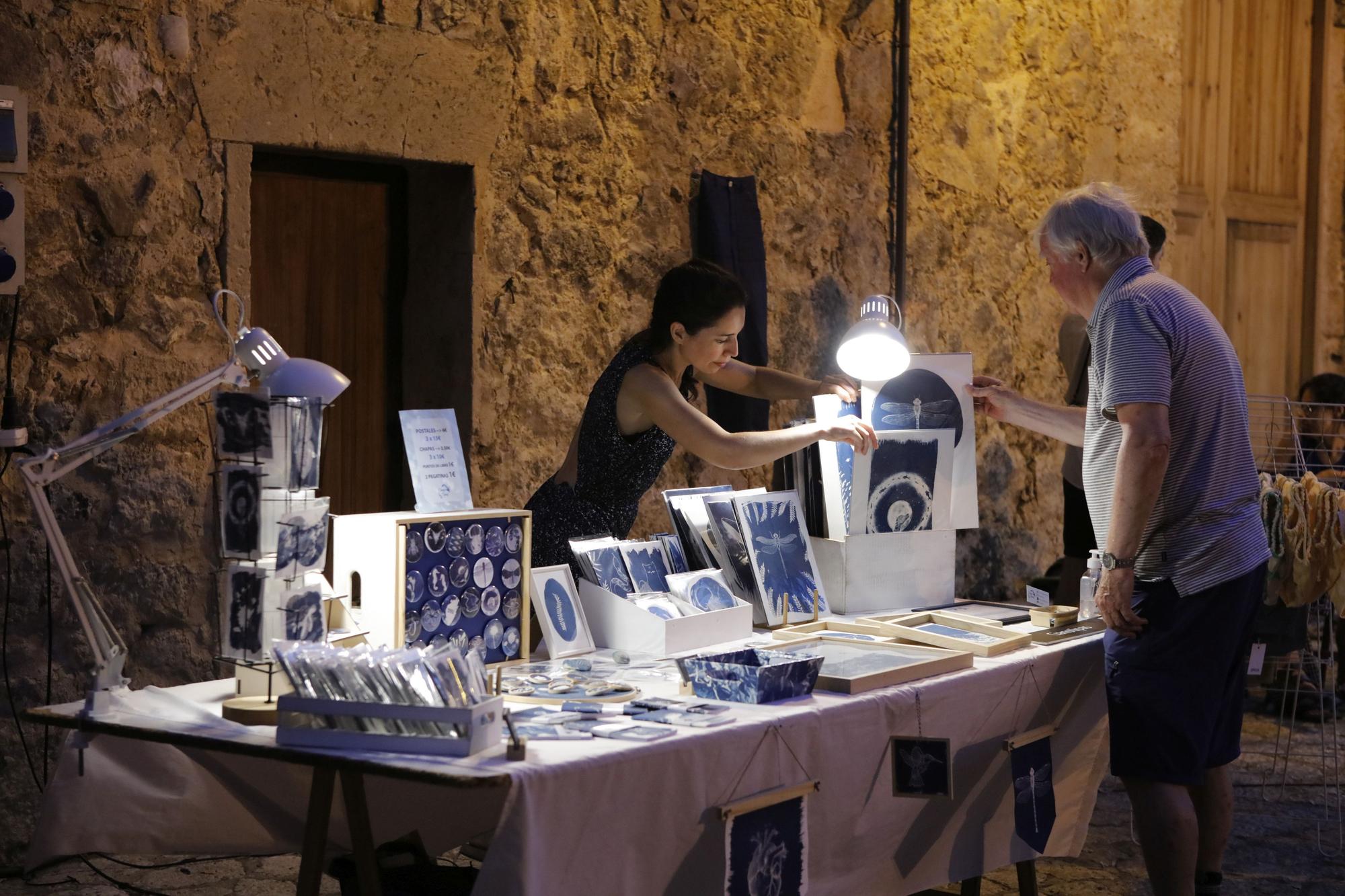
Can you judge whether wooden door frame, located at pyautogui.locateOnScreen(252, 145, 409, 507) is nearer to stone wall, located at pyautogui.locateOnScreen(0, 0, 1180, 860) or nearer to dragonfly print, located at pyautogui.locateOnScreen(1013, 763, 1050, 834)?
stone wall, located at pyautogui.locateOnScreen(0, 0, 1180, 860)

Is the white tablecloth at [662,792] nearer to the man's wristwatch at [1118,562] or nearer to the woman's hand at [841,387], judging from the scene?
the man's wristwatch at [1118,562]

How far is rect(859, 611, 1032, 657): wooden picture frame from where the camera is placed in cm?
298

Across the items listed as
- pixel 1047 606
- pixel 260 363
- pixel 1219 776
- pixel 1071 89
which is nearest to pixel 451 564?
pixel 260 363

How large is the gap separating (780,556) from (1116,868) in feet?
4.86

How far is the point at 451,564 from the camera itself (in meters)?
2.71

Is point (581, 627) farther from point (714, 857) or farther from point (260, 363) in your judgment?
point (260, 363)

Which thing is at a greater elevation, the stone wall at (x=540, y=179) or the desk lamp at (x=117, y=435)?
the stone wall at (x=540, y=179)

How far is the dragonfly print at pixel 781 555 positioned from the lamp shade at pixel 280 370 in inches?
44.0

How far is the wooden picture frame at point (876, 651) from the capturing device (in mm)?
2619

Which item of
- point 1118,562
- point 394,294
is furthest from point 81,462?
point 394,294

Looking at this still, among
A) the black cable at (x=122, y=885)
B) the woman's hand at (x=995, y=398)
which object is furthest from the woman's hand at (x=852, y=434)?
the black cable at (x=122, y=885)

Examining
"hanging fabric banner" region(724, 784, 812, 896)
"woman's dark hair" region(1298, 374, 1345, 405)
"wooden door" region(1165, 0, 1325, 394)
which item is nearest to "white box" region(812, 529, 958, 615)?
"hanging fabric banner" region(724, 784, 812, 896)

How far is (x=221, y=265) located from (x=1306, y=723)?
4400 mm

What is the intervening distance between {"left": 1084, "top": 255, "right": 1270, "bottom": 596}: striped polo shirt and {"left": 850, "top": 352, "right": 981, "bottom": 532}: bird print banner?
0.60 meters
